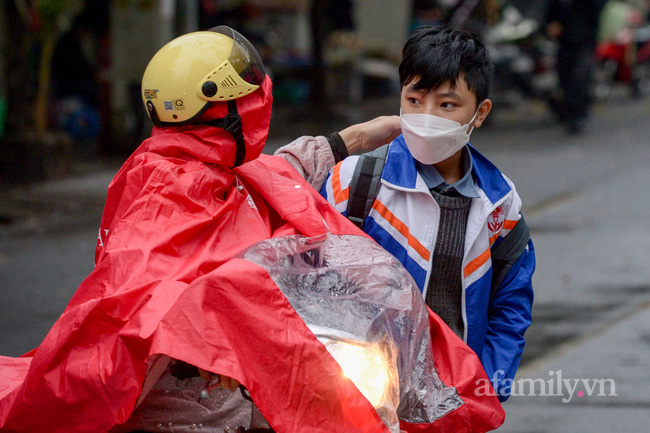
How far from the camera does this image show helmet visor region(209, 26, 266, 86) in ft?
7.31

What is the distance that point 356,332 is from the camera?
1.94 meters

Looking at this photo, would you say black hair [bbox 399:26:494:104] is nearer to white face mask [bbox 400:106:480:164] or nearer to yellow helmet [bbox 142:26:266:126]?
white face mask [bbox 400:106:480:164]

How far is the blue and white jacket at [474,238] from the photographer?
2.56m

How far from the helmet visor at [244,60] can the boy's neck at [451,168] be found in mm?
716

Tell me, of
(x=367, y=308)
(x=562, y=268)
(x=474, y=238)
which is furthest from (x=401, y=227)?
(x=562, y=268)

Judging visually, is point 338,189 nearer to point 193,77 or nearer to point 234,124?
point 234,124

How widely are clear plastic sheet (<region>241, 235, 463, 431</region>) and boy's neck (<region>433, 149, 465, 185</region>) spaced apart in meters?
0.60

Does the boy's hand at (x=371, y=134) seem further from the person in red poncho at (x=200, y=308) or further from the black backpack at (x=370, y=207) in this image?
the person in red poncho at (x=200, y=308)

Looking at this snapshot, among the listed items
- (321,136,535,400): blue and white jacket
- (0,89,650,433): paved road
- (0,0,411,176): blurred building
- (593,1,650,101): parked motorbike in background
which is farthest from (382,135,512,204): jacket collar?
(593,1,650,101): parked motorbike in background

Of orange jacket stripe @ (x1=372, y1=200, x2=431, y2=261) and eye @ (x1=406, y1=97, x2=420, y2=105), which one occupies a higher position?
eye @ (x1=406, y1=97, x2=420, y2=105)

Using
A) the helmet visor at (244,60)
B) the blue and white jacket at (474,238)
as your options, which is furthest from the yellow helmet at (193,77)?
the blue and white jacket at (474,238)

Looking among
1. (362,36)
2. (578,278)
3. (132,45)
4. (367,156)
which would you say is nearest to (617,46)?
(362,36)

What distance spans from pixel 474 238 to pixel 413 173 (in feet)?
0.90

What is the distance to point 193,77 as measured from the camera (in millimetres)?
2166
